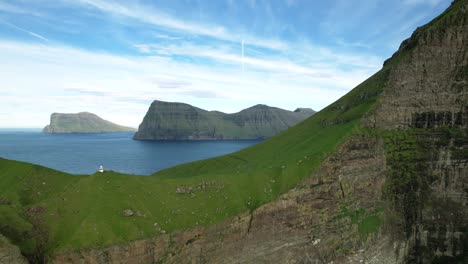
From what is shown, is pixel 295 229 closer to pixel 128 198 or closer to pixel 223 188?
pixel 223 188

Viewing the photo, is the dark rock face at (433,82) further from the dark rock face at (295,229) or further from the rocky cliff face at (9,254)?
the rocky cliff face at (9,254)

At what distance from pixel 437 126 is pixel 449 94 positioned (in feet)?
17.2

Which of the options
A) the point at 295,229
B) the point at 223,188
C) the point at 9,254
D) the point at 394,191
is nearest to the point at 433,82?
the point at 394,191

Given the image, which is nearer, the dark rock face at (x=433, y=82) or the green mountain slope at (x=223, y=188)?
the green mountain slope at (x=223, y=188)

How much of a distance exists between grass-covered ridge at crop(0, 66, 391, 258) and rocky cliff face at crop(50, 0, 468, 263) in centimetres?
237

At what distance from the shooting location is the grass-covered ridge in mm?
31922

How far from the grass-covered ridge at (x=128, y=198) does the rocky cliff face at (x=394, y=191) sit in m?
2.37

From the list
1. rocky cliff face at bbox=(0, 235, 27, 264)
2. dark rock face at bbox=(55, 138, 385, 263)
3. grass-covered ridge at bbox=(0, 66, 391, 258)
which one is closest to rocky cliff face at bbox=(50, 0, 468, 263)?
dark rock face at bbox=(55, 138, 385, 263)

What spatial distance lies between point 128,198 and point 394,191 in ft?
122

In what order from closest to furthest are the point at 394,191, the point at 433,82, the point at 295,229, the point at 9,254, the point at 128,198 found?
the point at 9,254 → the point at 128,198 → the point at 295,229 → the point at 394,191 → the point at 433,82

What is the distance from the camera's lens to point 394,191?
46.8 meters

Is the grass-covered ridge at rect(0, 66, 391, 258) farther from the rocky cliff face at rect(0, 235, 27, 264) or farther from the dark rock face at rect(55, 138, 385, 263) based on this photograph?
the rocky cliff face at rect(0, 235, 27, 264)

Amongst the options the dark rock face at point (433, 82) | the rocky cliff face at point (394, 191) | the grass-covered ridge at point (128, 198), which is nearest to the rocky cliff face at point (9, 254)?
the grass-covered ridge at point (128, 198)

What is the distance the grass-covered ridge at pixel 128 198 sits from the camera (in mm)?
31922
